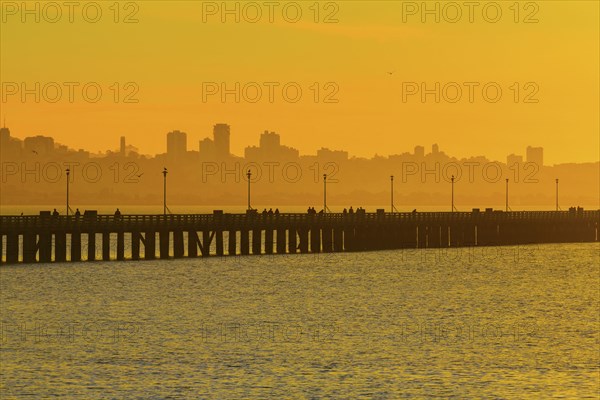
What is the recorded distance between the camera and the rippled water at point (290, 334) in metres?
46.1

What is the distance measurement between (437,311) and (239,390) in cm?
2994

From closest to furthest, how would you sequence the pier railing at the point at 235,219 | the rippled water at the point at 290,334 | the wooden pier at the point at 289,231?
1. the rippled water at the point at 290,334
2. the pier railing at the point at 235,219
3. the wooden pier at the point at 289,231

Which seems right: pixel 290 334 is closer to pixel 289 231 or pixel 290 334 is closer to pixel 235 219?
pixel 235 219

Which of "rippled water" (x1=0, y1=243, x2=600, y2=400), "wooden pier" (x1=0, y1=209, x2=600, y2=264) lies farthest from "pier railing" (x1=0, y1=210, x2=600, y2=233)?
"rippled water" (x1=0, y1=243, x2=600, y2=400)

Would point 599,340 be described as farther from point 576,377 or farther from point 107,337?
point 107,337

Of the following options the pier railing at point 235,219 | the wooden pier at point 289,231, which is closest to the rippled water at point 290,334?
the wooden pier at point 289,231

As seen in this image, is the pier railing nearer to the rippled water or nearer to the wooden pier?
the wooden pier

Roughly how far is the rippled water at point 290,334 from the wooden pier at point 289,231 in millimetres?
2372

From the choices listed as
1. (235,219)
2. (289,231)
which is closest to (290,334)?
(235,219)

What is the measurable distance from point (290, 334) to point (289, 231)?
59.2 metres

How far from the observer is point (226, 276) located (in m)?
99.1

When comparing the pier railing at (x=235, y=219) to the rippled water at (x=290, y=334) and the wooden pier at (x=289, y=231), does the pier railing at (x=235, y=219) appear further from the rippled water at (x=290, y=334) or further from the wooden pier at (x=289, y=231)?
the rippled water at (x=290, y=334)

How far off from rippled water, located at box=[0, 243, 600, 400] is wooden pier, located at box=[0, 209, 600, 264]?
2372 mm

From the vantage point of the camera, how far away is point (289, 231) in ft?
390
